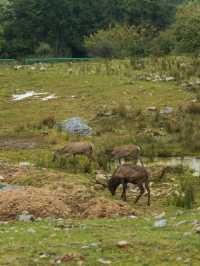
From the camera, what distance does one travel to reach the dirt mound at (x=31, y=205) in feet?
51.4

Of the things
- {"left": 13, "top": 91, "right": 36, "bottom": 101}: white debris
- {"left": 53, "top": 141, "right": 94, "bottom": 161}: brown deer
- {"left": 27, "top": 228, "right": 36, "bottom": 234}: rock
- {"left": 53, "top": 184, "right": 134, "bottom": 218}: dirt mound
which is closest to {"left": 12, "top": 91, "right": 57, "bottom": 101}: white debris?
{"left": 13, "top": 91, "right": 36, "bottom": 101}: white debris

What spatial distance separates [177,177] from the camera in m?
21.9

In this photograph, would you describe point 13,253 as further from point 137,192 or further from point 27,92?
point 27,92

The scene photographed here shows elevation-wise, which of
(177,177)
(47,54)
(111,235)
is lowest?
(47,54)

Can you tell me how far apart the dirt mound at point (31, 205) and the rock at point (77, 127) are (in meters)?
13.2

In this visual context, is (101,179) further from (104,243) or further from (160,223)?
(104,243)

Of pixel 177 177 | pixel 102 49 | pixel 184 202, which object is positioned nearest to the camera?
pixel 184 202

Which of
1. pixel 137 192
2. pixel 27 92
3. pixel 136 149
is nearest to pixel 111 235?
pixel 137 192

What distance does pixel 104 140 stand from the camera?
28.2 metres

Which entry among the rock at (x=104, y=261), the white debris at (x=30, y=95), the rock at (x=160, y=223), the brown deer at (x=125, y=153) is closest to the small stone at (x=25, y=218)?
the rock at (x=160, y=223)

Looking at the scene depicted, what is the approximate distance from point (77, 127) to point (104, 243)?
18.0m

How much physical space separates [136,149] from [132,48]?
3477 centimetres

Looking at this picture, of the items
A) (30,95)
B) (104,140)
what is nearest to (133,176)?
(104,140)

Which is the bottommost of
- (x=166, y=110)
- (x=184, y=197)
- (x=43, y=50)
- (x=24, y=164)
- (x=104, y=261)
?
(x=43, y=50)
